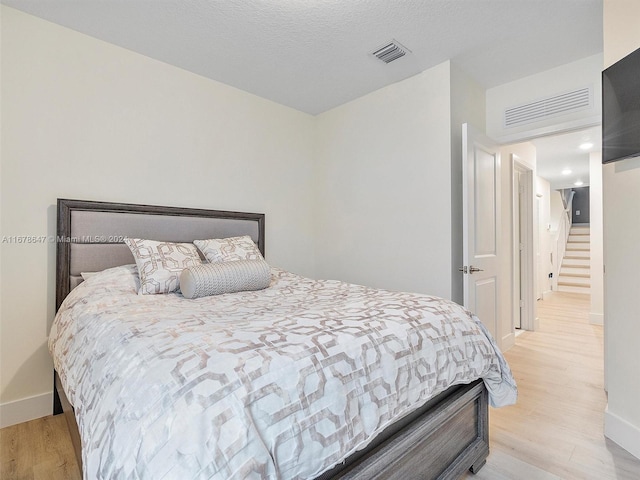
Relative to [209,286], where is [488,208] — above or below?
above

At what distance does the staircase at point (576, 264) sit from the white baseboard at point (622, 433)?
6.35 metres

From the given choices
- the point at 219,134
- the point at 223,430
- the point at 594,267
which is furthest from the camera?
the point at 594,267

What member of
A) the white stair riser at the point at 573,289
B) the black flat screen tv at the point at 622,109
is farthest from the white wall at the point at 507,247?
the white stair riser at the point at 573,289

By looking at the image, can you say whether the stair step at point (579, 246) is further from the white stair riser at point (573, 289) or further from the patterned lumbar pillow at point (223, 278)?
the patterned lumbar pillow at point (223, 278)

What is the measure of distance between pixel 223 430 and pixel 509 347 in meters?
3.54

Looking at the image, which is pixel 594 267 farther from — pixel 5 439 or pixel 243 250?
pixel 5 439

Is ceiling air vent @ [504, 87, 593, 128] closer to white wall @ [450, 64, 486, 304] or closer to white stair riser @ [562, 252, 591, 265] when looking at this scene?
white wall @ [450, 64, 486, 304]

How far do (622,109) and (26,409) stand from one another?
3.98 metres

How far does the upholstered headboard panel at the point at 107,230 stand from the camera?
2.15 meters

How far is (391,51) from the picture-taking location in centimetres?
252

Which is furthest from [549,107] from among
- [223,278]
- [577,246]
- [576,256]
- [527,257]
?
[577,246]

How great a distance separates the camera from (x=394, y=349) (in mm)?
1150

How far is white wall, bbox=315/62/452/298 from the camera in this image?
2.74 meters

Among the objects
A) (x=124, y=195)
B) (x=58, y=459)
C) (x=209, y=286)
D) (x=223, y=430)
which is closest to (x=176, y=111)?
(x=124, y=195)
